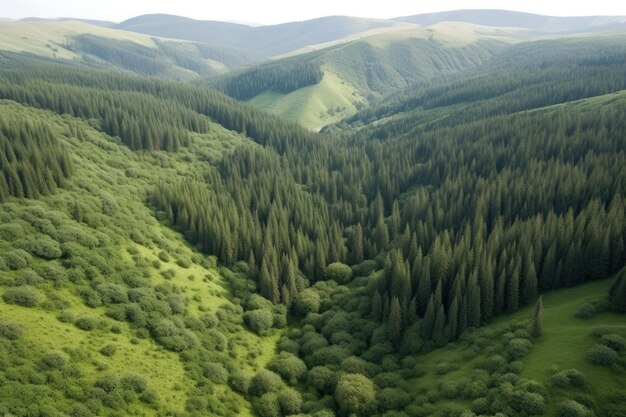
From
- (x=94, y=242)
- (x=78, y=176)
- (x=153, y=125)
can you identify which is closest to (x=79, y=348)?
(x=94, y=242)

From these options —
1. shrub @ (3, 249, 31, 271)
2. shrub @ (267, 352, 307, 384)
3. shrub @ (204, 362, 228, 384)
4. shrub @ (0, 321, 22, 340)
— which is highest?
shrub @ (3, 249, 31, 271)

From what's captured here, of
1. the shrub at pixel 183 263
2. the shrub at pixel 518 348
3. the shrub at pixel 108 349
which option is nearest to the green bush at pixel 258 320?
the shrub at pixel 183 263

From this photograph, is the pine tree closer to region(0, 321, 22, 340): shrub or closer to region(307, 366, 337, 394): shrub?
region(307, 366, 337, 394): shrub

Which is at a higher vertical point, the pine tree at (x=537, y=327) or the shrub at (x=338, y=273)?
the pine tree at (x=537, y=327)

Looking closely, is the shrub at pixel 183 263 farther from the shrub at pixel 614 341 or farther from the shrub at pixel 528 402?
the shrub at pixel 614 341

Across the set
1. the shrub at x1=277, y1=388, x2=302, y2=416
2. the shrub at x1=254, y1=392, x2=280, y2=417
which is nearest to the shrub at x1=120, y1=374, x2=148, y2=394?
the shrub at x1=254, y1=392, x2=280, y2=417

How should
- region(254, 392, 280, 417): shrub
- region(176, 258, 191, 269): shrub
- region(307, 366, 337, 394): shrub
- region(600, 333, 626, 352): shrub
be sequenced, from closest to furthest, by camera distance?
region(600, 333, 626, 352): shrub → region(254, 392, 280, 417): shrub → region(307, 366, 337, 394): shrub → region(176, 258, 191, 269): shrub
